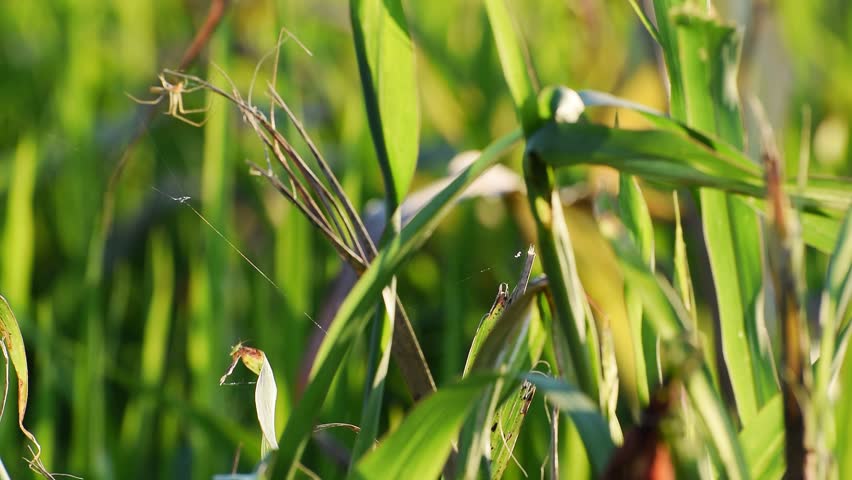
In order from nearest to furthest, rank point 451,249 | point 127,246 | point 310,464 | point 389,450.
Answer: point 389,450, point 310,464, point 451,249, point 127,246

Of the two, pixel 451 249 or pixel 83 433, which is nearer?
pixel 83 433

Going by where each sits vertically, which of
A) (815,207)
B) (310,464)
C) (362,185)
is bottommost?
(310,464)

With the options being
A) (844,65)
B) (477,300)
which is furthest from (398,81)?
(844,65)

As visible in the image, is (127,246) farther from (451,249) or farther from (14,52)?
(14,52)

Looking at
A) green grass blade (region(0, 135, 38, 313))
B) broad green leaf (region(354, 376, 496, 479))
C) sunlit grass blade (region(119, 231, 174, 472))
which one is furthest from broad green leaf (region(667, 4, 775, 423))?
green grass blade (region(0, 135, 38, 313))

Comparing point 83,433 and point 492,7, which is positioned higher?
point 492,7

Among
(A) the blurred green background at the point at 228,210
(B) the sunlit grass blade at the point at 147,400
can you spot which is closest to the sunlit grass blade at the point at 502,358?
(A) the blurred green background at the point at 228,210

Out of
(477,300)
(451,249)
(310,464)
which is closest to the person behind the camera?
(310,464)
